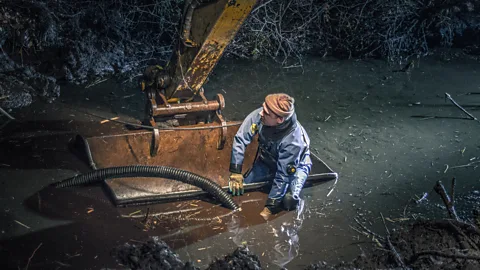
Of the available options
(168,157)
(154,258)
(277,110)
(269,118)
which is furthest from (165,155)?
(154,258)

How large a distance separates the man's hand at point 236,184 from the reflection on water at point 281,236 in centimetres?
27

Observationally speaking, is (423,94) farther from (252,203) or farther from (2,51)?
(2,51)

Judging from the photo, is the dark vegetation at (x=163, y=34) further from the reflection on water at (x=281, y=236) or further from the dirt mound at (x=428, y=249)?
the dirt mound at (x=428, y=249)

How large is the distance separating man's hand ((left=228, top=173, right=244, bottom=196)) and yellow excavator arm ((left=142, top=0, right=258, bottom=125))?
39.5 inches

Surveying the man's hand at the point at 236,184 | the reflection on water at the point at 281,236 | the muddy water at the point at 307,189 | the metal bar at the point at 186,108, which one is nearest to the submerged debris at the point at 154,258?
the muddy water at the point at 307,189

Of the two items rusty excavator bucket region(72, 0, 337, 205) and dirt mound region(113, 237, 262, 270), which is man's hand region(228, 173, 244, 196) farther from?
dirt mound region(113, 237, 262, 270)

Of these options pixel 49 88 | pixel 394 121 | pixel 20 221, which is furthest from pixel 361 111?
pixel 20 221

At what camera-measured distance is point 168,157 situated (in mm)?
6422

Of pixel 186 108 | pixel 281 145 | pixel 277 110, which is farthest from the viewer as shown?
pixel 186 108

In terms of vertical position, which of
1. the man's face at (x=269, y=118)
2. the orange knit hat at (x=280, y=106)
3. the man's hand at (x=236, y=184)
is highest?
the orange knit hat at (x=280, y=106)

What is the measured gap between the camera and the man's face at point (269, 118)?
215 inches

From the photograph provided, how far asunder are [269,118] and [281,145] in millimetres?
371

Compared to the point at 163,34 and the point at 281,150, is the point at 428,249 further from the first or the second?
the point at 163,34

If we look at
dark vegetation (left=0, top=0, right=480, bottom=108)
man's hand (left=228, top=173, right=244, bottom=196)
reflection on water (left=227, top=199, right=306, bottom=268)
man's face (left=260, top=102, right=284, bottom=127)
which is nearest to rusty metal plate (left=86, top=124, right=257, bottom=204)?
man's hand (left=228, top=173, right=244, bottom=196)
